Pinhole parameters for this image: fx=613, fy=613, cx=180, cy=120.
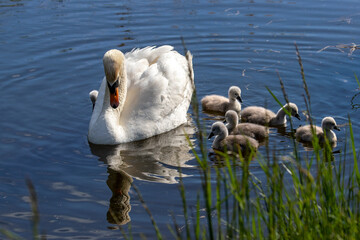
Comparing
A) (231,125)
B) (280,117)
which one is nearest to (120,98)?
(231,125)

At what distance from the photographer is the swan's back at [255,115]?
9.16 m

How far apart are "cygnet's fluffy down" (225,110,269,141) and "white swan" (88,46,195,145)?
2.66 feet

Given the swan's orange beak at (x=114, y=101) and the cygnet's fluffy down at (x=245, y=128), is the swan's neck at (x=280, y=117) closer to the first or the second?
the cygnet's fluffy down at (x=245, y=128)

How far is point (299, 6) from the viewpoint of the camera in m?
13.8

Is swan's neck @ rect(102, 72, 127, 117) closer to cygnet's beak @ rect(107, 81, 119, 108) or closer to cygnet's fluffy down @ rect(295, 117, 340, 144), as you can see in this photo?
cygnet's beak @ rect(107, 81, 119, 108)

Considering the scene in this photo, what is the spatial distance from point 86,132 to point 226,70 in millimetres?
3212

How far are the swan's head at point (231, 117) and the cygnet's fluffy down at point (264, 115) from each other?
41cm

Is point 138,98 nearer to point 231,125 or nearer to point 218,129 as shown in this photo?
point 218,129

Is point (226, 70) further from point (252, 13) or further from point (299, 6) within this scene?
point (299, 6)

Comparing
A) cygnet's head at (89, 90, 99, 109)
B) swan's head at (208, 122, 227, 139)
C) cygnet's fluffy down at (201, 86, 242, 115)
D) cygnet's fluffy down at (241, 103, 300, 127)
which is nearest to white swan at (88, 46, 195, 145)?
cygnet's fluffy down at (201, 86, 242, 115)

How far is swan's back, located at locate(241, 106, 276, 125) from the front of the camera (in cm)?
916

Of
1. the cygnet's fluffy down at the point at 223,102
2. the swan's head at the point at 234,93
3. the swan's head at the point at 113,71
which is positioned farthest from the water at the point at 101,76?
the swan's head at the point at 113,71

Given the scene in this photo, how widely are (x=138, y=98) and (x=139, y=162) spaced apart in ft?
4.20

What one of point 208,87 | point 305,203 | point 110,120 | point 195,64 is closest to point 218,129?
point 110,120
